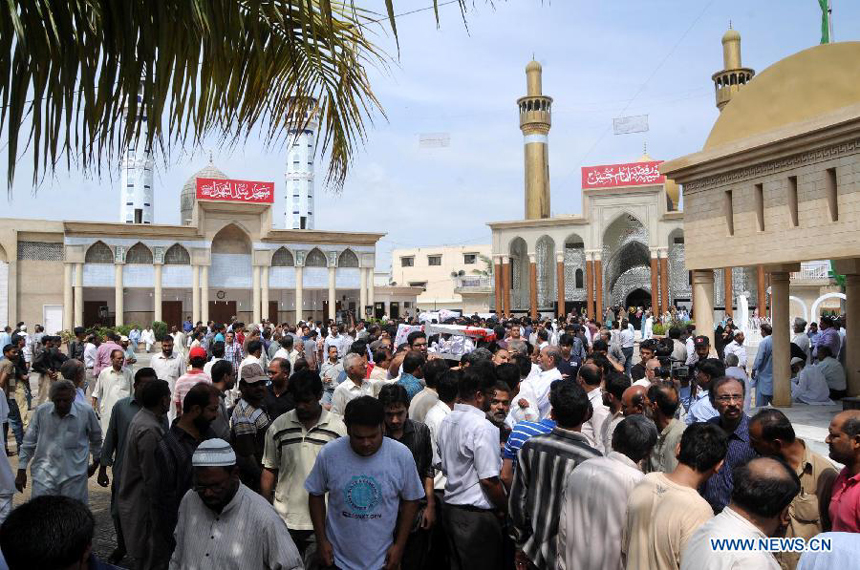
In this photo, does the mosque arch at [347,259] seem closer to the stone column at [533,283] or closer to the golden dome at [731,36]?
the stone column at [533,283]

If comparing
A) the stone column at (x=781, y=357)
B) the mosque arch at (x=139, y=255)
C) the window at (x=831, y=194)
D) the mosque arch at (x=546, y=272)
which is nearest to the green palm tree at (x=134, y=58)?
the window at (x=831, y=194)

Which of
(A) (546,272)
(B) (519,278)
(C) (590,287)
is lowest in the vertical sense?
(C) (590,287)

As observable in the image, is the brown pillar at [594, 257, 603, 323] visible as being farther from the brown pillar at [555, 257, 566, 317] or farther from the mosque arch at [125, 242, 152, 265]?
the mosque arch at [125, 242, 152, 265]

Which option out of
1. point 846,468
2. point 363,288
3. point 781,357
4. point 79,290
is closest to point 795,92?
point 781,357

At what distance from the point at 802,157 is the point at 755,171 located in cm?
82

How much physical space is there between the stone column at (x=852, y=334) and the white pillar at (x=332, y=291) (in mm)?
27840

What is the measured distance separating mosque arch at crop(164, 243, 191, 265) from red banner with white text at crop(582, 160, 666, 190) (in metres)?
20.0

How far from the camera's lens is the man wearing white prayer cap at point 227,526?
276 cm

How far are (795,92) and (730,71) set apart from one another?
33.4 m

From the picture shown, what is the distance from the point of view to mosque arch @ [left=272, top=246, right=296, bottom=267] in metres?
36.0

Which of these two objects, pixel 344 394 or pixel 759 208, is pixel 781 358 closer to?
pixel 759 208

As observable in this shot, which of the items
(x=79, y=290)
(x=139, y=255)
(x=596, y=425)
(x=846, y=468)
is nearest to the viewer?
(x=846, y=468)

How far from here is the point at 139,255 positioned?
109ft

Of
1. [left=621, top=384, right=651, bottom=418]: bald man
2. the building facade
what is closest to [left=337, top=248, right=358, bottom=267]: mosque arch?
the building facade
